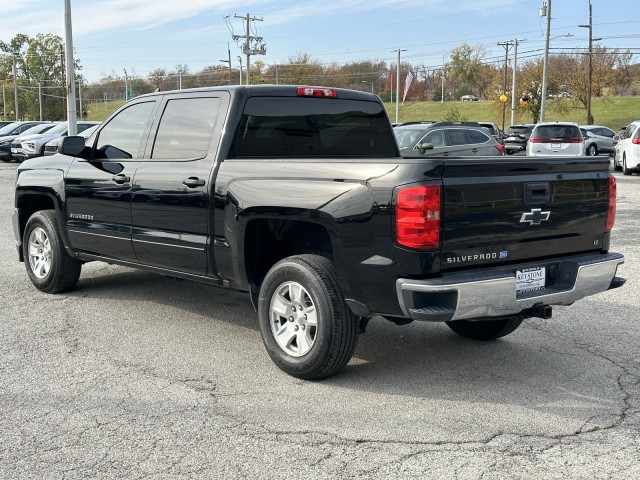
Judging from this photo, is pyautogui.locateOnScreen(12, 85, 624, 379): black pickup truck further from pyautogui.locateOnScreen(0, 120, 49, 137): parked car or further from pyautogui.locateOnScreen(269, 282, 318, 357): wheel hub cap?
pyautogui.locateOnScreen(0, 120, 49, 137): parked car

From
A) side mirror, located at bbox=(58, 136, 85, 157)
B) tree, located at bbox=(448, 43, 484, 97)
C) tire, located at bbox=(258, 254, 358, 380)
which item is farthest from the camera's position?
tree, located at bbox=(448, 43, 484, 97)

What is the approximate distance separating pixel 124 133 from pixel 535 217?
367 centimetres

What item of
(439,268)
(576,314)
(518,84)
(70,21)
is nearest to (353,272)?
(439,268)

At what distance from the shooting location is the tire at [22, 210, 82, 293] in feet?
23.9

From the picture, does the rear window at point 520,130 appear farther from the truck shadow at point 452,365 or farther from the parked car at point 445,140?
the truck shadow at point 452,365

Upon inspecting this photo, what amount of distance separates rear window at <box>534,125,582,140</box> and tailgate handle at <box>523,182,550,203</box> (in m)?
22.8

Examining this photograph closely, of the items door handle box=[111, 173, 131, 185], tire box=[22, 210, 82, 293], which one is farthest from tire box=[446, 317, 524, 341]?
tire box=[22, 210, 82, 293]

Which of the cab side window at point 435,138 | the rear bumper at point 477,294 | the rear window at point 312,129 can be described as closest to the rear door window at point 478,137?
the cab side window at point 435,138

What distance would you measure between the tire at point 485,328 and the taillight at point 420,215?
162 centimetres

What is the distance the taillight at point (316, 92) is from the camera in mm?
6078

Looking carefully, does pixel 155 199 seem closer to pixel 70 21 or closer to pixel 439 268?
pixel 439 268

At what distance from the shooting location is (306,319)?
195 inches

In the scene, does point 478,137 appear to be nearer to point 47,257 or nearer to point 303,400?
point 47,257

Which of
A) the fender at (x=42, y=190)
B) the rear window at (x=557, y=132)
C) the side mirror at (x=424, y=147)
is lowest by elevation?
the fender at (x=42, y=190)
